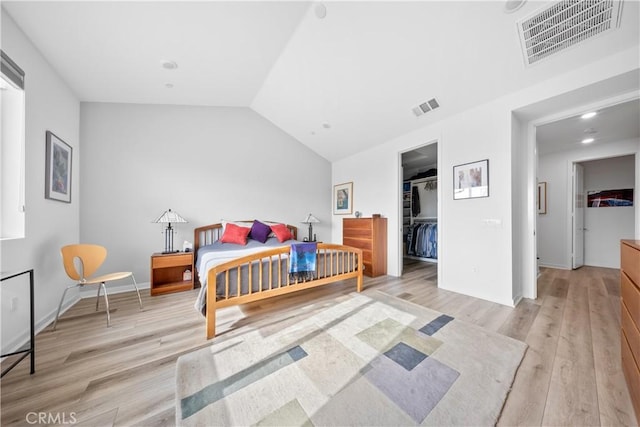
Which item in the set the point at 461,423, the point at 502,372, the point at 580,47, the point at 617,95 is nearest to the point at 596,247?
the point at 617,95

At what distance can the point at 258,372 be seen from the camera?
151 cm

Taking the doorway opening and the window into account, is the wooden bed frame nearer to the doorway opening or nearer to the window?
the window

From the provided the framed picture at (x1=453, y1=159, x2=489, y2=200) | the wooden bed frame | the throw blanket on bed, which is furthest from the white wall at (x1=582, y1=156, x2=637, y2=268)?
the throw blanket on bed

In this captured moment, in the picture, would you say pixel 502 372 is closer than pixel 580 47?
Yes

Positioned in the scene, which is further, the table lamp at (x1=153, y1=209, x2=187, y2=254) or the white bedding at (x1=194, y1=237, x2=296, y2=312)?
the table lamp at (x1=153, y1=209, x2=187, y2=254)

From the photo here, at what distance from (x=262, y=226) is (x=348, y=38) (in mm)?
3037

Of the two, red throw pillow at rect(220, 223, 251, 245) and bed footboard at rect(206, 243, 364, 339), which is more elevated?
red throw pillow at rect(220, 223, 251, 245)

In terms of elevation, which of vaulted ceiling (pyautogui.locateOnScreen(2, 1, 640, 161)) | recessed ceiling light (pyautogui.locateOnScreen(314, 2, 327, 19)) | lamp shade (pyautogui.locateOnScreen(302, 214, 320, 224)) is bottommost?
lamp shade (pyautogui.locateOnScreen(302, 214, 320, 224))

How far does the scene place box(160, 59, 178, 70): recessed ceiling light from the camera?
8.56ft

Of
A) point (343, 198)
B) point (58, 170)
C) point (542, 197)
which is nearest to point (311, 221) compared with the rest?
point (343, 198)

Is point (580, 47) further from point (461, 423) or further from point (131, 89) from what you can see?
point (131, 89)

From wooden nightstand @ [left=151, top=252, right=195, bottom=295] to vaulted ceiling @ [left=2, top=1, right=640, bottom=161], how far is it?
2.39 meters

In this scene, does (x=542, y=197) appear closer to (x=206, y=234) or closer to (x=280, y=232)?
(x=280, y=232)

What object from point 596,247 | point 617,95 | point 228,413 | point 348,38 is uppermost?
point 348,38
